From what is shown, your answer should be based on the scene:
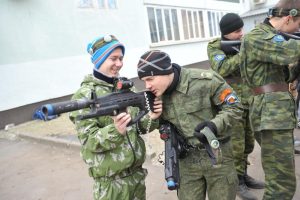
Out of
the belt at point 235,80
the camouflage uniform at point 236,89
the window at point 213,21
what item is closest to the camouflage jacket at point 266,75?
the camouflage uniform at point 236,89

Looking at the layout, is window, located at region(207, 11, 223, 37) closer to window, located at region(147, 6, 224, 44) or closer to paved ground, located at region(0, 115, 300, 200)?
window, located at region(147, 6, 224, 44)

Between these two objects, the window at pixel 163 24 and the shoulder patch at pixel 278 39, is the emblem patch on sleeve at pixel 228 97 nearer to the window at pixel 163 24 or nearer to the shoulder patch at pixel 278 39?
the shoulder patch at pixel 278 39

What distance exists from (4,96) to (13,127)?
84 cm

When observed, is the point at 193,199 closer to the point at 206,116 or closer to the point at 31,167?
the point at 206,116

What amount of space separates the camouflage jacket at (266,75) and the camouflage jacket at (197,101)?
1.59 ft

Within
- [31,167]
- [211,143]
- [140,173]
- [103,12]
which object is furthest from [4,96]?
[211,143]

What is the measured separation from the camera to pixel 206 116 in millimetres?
2166

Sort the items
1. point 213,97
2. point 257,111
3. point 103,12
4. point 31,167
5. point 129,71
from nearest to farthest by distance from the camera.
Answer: point 213,97 → point 257,111 → point 31,167 → point 103,12 → point 129,71

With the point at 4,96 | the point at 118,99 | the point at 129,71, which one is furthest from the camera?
the point at 129,71

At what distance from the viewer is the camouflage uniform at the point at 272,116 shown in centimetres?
248

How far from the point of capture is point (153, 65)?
198 cm

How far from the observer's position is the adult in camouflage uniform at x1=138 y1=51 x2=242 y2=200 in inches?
83.4

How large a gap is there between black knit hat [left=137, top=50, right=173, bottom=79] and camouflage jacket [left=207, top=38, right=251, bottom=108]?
4.55ft

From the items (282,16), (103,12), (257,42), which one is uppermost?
(103,12)
